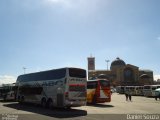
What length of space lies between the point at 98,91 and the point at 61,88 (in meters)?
7.61

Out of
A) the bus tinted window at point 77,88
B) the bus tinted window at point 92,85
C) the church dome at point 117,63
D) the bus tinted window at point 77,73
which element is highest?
the church dome at point 117,63

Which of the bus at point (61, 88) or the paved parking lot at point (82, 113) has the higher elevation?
the bus at point (61, 88)

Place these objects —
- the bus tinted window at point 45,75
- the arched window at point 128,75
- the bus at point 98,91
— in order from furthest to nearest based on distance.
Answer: the arched window at point 128,75 < the bus at point 98,91 < the bus tinted window at point 45,75

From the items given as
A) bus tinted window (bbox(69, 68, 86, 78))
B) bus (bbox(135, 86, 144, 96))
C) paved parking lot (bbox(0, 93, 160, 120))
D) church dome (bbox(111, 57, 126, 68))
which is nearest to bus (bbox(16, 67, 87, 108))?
bus tinted window (bbox(69, 68, 86, 78))

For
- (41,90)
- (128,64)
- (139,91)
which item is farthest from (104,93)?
(128,64)

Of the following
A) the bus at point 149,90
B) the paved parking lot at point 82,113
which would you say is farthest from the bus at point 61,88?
the bus at point 149,90

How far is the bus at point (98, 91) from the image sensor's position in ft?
93.0

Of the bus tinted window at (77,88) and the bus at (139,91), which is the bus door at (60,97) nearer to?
the bus tinted window at (77,88)

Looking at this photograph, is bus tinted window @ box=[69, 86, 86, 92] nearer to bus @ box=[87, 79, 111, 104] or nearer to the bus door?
the bus door

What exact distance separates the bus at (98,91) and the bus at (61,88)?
5.94m

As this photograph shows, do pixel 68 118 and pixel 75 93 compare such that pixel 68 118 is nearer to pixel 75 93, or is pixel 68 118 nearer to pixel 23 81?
pixel 75 93

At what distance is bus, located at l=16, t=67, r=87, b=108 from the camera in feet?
69.8

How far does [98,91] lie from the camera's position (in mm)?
28312

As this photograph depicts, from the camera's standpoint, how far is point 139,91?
57594 mm
